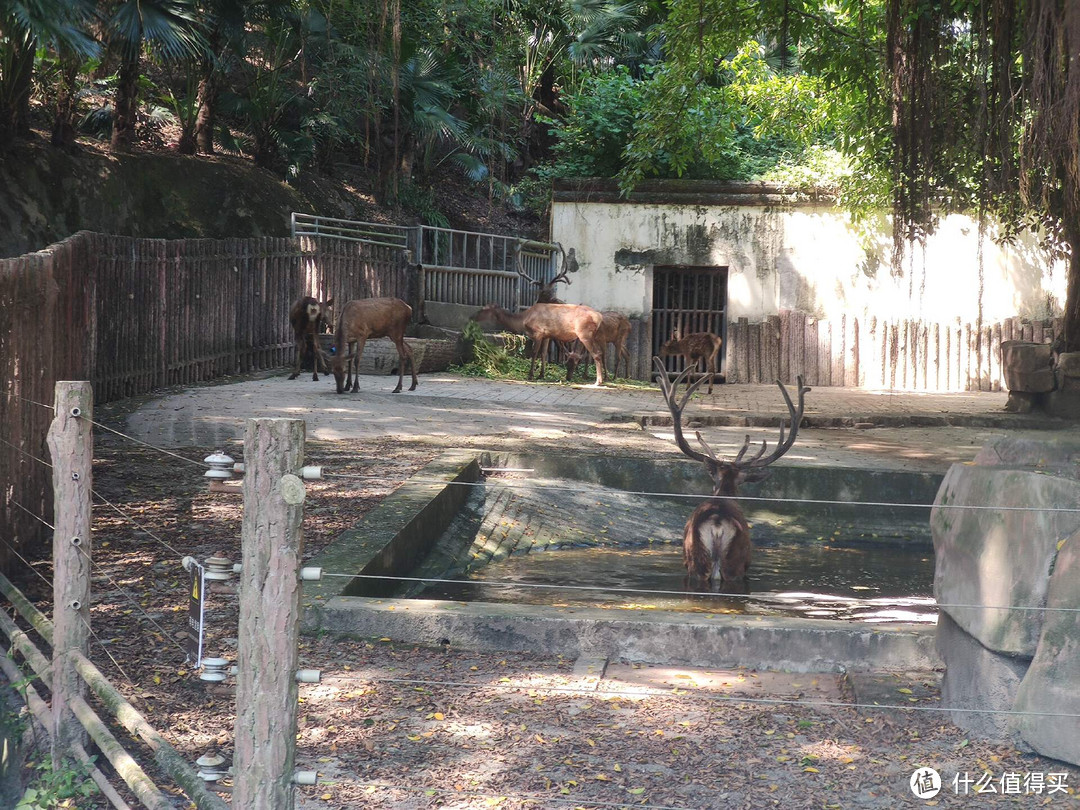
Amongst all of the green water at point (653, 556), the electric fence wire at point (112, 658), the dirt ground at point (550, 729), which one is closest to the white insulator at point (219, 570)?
the dirt ground at point (550, 729)

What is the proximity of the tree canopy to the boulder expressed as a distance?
372 mm

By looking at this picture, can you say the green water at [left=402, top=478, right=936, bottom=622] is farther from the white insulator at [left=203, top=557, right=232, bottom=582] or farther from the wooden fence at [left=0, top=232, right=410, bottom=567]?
the white insulator at [left=203, top=557, right=232, bottom=582]

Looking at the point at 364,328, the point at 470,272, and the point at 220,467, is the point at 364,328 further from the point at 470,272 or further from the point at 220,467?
the point at 220,467

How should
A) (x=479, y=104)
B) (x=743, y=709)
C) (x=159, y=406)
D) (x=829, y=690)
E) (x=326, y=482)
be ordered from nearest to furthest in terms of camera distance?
(x=743, y=709) → (x=829, y=690) → (x=326, y=482) → (x=159, y=406) → (x=479, y=104)

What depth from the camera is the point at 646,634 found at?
5.41 metres

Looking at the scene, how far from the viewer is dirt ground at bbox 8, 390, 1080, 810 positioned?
12.9 feet

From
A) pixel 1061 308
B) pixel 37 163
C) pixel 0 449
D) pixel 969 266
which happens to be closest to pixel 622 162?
pixel 969 266

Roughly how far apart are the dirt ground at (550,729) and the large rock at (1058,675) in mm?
119

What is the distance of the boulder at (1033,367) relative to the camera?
13898mm

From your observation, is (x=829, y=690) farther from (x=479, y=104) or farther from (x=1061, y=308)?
(x=479, y=104)

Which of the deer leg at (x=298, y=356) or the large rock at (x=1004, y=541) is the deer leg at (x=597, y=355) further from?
the large rock at (x=1004, y=541)

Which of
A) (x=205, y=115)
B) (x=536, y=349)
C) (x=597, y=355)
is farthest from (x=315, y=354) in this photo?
(x=205, y=115)

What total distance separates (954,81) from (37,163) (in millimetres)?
15570

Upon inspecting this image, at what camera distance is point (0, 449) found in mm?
5691
